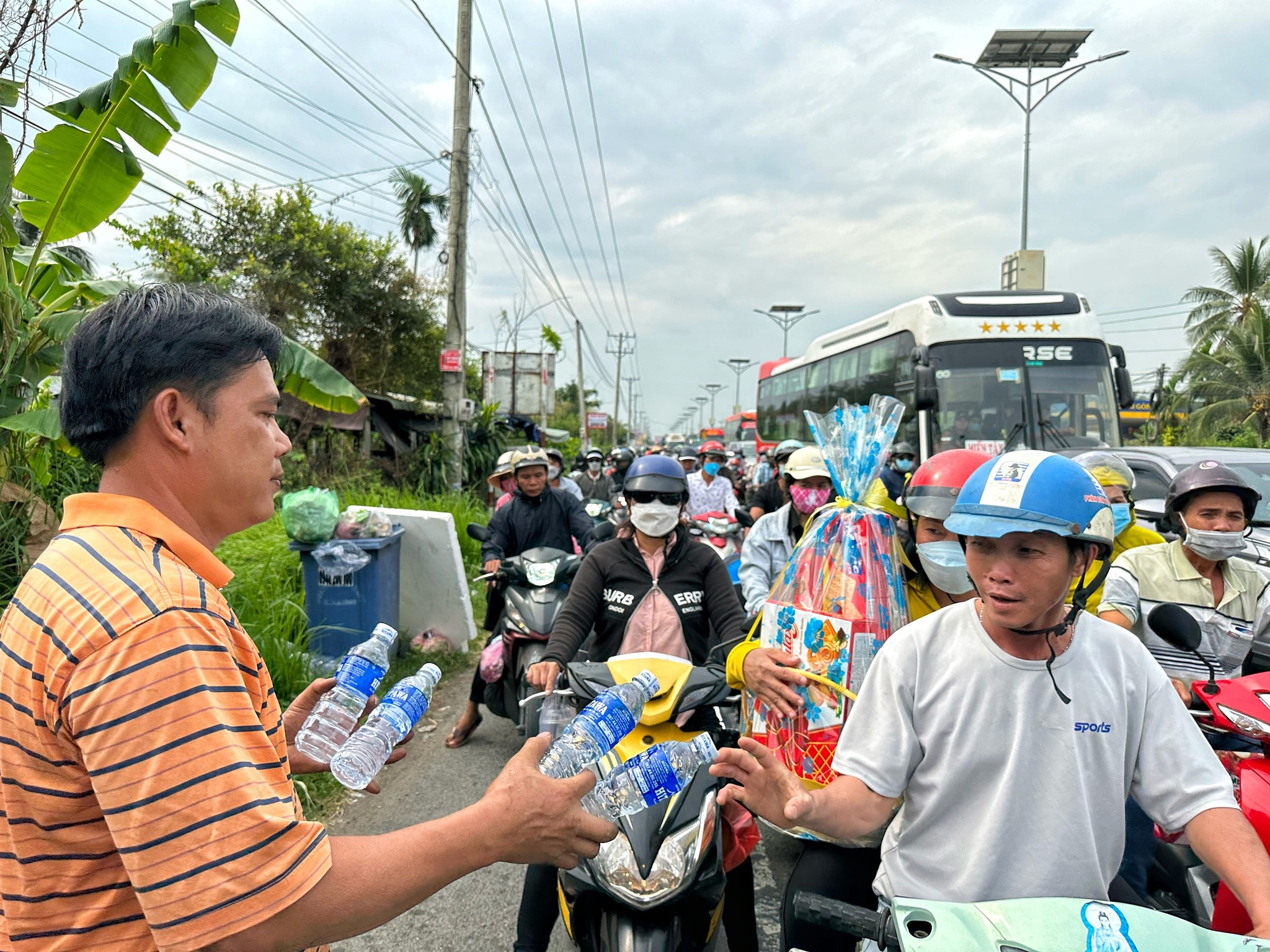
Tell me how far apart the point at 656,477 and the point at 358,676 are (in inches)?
88.8

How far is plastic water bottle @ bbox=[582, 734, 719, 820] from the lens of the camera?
1.87 metres

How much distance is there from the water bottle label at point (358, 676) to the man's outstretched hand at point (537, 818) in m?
0.57

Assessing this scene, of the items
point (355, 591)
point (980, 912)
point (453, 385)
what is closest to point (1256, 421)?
point (453, 385)

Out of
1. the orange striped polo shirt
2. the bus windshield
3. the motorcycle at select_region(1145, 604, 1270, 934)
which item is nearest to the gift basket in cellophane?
the motorcycle at select_region(1145, 604, 1270, 934)

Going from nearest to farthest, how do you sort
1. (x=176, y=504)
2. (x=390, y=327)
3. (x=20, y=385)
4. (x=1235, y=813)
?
(x=176, y=504) → (x=1235, y=813) → (x=20, y=385) → (x=390, y=327)

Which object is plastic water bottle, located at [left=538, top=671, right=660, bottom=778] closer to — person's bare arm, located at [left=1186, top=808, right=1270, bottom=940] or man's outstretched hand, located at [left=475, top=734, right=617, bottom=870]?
man's outstretched hand, located at [left=475, top=734, right=617, bottom=870]

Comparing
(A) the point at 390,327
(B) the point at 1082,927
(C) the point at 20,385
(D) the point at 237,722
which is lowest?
(B) the point at 1082,927

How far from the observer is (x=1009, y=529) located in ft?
5.77

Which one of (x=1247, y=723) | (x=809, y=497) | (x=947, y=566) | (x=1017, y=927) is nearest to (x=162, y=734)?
(x=1017, y=927)

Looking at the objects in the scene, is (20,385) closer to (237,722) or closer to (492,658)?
(492,658)

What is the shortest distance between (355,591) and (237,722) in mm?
5175

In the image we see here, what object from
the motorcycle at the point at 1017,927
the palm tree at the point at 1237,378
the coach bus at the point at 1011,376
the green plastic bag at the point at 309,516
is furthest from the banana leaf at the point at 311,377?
the palm tree at the point at 1237,378

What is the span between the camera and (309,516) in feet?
19.4

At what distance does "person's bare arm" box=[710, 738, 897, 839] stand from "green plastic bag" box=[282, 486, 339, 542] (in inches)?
191
